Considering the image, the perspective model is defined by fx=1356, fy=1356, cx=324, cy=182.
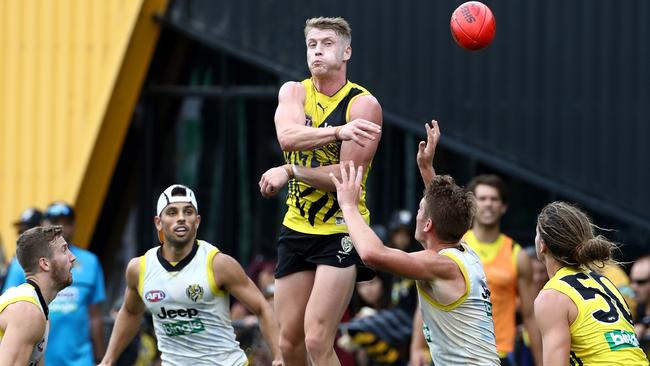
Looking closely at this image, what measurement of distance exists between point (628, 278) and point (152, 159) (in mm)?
6285

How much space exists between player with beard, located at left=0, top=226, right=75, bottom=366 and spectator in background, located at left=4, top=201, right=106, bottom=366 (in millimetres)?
2838

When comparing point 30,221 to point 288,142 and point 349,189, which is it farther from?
point 349,189

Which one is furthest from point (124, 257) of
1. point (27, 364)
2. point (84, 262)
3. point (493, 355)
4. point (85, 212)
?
point (493, 355)

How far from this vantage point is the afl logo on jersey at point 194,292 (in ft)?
29.9

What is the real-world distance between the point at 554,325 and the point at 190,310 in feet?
9.72

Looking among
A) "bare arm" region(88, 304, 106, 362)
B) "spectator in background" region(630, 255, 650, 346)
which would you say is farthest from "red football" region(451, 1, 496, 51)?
"bare arm" region(88, 304, 106, 362)

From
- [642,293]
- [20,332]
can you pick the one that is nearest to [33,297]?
[20,332]

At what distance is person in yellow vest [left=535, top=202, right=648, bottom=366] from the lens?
23.3ft

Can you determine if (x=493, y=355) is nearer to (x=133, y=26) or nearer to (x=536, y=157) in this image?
(x=536, y=157)

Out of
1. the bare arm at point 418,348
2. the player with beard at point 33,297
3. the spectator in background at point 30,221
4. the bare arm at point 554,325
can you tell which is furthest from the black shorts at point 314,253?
the spectator in background at point 30,221

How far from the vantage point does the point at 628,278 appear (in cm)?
1216

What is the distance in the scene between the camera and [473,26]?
888 cm

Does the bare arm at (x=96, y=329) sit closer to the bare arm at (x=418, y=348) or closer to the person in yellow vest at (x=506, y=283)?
the bare arm at (x=418, y=348)

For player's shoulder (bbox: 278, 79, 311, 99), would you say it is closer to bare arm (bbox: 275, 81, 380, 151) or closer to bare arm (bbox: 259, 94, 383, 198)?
bare arm (bbox: 275, 81, 380, 151)
